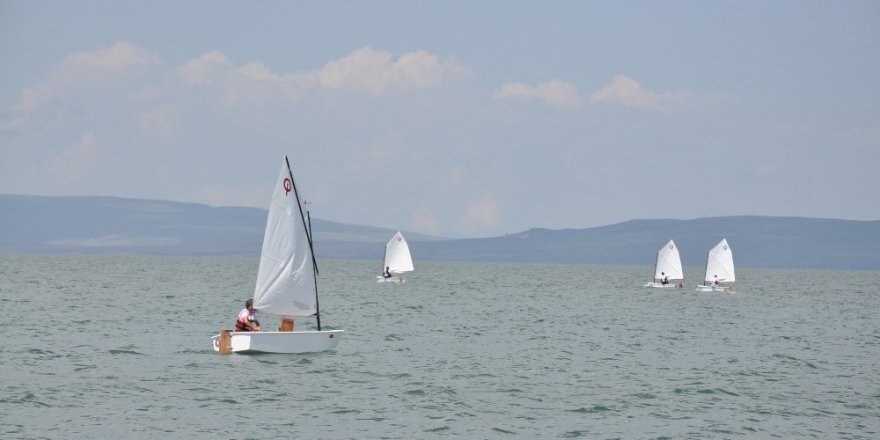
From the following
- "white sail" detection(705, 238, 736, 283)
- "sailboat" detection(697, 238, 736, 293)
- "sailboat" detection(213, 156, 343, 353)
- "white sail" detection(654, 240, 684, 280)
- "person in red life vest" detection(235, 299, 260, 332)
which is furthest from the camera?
"white sail" detection(654, 240, 684, 280)

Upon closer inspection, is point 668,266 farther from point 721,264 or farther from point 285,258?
point 285,258

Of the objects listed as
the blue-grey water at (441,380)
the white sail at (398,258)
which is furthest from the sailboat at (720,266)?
the blue-grey water at (441,380)

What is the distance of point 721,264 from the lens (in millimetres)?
135750

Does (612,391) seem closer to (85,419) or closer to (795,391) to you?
(795,391)

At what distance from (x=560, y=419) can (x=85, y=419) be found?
43.4ft

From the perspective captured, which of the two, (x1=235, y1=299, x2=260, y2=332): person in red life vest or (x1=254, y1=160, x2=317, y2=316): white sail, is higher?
(x1=254, y1=160, x2=317, y2=316): white sail

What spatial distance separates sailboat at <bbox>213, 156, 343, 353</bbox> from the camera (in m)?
46.2

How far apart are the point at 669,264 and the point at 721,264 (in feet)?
29.6

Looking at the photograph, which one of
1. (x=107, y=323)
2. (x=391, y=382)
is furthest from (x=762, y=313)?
(x=391, y=382)

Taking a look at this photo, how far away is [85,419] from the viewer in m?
32.2

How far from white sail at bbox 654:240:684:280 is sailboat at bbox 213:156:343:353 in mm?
96798

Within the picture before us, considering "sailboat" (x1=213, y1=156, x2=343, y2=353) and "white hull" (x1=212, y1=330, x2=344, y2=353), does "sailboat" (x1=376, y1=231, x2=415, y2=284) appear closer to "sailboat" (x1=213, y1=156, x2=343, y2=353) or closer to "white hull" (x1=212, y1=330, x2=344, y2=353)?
"sailboat" (x1=213, y1=156, x2=343, y2=353)

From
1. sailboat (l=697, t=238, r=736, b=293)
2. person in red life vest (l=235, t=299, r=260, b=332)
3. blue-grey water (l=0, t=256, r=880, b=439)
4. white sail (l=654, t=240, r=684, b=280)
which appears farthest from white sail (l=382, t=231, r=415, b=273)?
person in red life vest (l=235, t=299, r=260, b=332)

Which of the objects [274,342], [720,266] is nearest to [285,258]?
[274,342]
